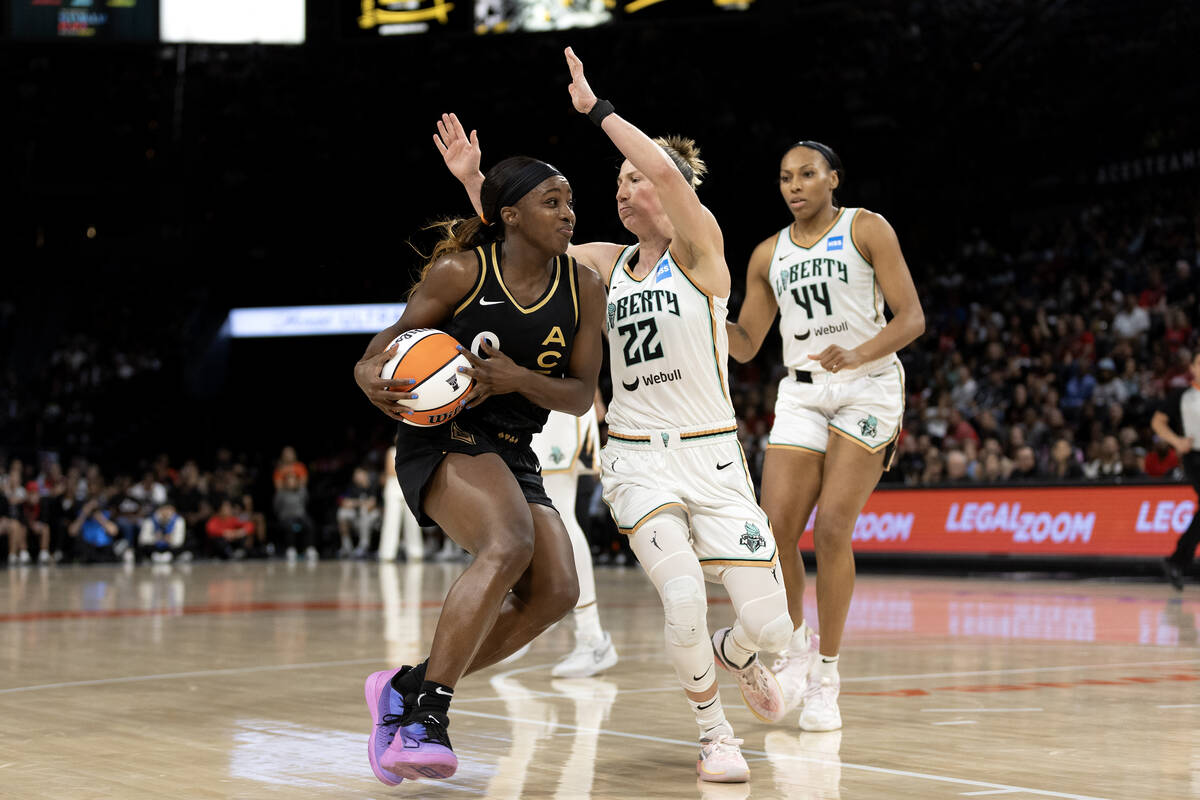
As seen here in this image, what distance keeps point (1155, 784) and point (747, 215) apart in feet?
72.3

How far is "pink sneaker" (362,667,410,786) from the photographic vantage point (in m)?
4.05

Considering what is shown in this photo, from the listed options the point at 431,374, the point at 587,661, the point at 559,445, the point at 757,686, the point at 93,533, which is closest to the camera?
the point at 431,374

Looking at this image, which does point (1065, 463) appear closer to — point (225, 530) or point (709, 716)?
point (709, 716)

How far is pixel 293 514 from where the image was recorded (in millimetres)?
21859

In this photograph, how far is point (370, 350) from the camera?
177 inches

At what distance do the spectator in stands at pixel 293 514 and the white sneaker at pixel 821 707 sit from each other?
56.3 feet

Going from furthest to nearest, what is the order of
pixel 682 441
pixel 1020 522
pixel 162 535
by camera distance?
1. pixel 162 535
2. pixel 1020 522
3. pixel 682 441

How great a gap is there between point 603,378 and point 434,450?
20980 mm

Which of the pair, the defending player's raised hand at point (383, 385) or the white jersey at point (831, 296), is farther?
the white jersey at point (831, 296)

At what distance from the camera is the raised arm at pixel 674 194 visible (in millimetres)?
4559

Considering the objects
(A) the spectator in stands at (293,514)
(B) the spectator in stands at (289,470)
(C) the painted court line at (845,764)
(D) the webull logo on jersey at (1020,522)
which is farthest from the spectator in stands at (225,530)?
(C) the painted court line at (845,764)

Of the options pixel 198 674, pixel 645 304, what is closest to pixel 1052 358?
pixel 198 674

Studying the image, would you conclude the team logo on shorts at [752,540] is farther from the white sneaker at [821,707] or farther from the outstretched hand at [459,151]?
the outstretched hand at [459,151]

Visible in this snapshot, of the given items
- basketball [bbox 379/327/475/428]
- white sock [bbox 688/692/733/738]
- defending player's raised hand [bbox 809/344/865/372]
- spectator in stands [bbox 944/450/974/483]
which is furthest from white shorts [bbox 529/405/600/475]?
spectator in stands [bbox 944/450/974/483]
